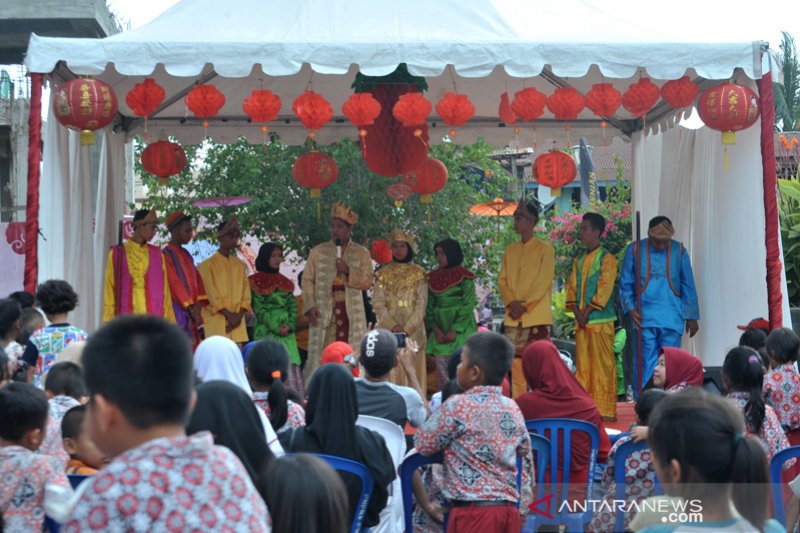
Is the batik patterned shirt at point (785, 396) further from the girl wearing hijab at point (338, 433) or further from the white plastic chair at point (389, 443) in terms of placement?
the girl wearing hijab at point (338, 433)

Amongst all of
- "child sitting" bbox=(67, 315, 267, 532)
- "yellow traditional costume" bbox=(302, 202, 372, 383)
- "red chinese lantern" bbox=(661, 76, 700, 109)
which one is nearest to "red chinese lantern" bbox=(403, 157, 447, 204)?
"yellow traditional costume" bbox=(302, 202, 372, 383)

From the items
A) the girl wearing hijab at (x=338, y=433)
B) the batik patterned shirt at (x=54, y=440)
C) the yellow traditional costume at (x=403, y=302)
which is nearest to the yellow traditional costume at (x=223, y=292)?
the yellow traditional costume at (x=403, y=302)

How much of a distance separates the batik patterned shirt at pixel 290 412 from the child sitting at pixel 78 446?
71cm

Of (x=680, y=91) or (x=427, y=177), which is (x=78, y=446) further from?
(x=427, y=177)

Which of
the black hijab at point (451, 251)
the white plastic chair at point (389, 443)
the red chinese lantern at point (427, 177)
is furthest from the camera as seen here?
the red chinese lantern at point (427, 177)

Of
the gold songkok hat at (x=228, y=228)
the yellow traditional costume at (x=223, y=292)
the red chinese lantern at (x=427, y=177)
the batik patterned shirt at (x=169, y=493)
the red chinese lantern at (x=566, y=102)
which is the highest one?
the red chinese lantern at (x=566, y=102)

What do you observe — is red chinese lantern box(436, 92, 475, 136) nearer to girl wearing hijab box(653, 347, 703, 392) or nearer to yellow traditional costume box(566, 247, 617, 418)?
yellow traditional costume box(566, 247, 617, 418)

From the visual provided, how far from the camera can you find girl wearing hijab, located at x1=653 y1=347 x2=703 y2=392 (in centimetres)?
497

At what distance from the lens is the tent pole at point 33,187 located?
22.2 ft

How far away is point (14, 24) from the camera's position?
1270cm

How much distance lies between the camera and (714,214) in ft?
27.2

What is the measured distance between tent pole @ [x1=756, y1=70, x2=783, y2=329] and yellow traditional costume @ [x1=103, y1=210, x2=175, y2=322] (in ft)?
14.9

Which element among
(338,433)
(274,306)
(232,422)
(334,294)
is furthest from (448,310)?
(232,422)

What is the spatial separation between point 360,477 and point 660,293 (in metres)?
5.20
